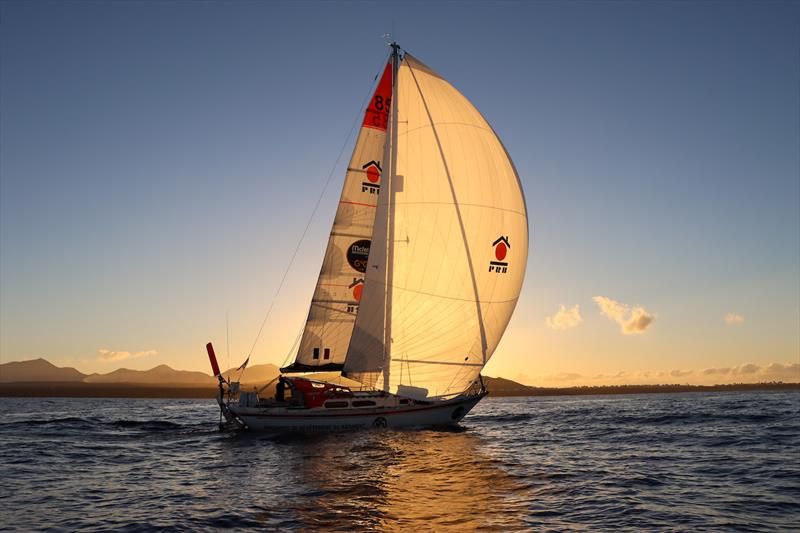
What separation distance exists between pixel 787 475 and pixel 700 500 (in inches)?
214

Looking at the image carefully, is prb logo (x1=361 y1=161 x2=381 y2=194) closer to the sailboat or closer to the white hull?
the sailboat

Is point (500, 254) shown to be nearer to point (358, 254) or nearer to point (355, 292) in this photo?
point (358, 254)

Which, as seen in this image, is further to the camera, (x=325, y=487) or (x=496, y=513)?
(x=325, y=487)

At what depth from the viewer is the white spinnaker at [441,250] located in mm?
30203

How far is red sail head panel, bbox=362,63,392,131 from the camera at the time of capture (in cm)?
3497

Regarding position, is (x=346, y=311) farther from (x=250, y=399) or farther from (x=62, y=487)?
(x=62, y=487)

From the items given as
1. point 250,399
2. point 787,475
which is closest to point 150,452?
point 250,399

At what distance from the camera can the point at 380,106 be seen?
35.3 meters

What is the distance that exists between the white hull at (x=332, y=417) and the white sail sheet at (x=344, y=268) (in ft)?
11.3

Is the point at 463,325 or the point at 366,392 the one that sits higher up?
the point at 463,325

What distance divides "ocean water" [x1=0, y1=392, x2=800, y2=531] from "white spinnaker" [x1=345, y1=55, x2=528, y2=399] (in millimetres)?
3664

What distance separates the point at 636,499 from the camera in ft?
50.3

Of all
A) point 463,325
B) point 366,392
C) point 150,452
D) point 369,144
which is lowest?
point 150,452

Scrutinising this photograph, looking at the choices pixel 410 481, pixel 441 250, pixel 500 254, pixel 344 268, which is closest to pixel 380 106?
pixel 344 268
